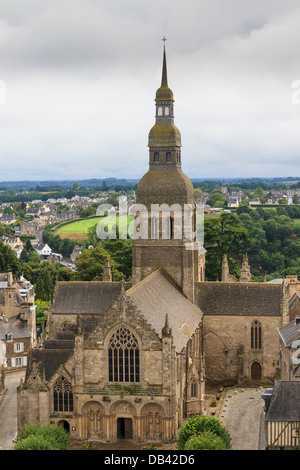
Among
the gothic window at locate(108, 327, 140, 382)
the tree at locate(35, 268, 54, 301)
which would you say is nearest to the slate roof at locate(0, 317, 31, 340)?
the gothic window at locate(108, 327, 140, 382)

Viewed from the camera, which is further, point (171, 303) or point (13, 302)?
point (13, 302)

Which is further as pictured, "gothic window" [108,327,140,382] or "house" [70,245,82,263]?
"house" [70,245,82,263]

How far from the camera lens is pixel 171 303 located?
51.9 meters

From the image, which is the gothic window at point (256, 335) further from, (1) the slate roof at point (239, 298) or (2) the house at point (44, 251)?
(2) the house at point (44, 251)

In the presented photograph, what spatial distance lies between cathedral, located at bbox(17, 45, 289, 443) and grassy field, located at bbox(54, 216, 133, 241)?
98558 mm

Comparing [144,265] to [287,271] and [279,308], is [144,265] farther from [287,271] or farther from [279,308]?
[287,271]

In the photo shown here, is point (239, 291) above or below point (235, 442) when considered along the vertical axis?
above

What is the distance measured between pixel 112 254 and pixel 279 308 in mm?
36998

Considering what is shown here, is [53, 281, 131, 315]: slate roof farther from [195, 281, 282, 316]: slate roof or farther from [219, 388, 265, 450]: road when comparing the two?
[219, 388, 265, 450]: road

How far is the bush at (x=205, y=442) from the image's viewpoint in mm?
35812

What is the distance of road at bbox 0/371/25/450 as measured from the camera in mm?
44875

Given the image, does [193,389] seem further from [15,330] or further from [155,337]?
[15,330]
